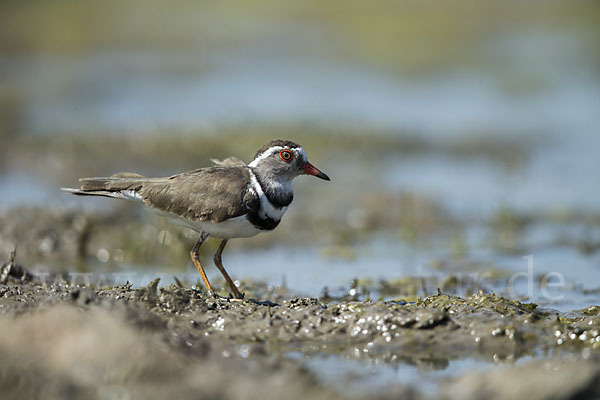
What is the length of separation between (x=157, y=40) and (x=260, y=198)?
806 inches

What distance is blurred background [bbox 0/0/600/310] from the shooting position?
10117 mm

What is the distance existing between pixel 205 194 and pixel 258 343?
1610 millimetres

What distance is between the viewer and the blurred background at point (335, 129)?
1012 cm

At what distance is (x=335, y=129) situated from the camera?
16.6 m

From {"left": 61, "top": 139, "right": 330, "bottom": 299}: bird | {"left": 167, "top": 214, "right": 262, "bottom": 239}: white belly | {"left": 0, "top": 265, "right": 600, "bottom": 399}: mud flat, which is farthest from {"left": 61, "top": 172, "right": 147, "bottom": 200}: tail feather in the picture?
{"left": 0, "top": 265, "right": 600, "bottom": 399}: mud flat

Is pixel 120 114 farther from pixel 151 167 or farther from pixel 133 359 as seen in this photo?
pixel 133 359

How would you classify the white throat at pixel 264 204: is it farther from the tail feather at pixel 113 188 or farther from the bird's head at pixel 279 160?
the tail feather at pixel 113 188

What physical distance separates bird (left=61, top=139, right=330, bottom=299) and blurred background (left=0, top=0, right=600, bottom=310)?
4.89ft

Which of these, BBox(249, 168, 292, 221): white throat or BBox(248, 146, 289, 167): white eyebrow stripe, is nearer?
BBox(249, 168, 292, 221): white throat

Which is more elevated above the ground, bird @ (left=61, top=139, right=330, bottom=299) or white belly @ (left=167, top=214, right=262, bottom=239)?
bird @ (left=61, top=139, right=330, bottom=299)

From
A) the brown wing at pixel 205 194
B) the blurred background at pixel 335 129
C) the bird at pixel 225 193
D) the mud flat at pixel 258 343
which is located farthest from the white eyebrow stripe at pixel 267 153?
the blurred background at pixel 335 129

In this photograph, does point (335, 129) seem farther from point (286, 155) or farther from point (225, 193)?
point (225, 193)

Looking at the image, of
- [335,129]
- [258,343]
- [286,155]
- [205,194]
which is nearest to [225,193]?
[205,194]

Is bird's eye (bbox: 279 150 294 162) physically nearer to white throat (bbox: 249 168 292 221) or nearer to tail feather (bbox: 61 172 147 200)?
white throat (bbox: 249 168 292 221)
